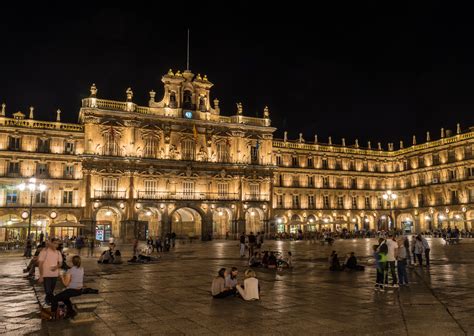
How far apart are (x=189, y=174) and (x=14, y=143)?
20558 millimetres

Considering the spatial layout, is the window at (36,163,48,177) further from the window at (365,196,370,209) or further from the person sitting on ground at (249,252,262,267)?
the window at (365,196,370,209)

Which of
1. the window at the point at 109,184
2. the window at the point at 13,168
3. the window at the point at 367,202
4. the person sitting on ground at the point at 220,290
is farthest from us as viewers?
the window at the point at 367,202

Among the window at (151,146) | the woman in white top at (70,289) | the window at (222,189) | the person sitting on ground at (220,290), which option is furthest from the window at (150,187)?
the woman in white top at (70,289)

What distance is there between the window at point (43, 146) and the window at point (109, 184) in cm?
780

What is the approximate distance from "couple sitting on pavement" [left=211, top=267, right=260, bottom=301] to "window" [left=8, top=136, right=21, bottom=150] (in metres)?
46.3

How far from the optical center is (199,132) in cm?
5922

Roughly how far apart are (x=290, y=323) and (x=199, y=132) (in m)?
50.2

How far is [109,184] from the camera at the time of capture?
53656 millimetres

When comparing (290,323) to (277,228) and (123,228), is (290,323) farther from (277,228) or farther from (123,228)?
(277,228)

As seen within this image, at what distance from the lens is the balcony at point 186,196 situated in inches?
2170

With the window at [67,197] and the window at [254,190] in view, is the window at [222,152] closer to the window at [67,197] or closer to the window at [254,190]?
the window at [254,190]

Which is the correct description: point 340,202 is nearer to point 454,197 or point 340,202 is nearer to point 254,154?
point 454,197

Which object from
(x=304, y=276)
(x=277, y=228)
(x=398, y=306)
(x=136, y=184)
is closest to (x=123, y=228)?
(x=136, y=184)

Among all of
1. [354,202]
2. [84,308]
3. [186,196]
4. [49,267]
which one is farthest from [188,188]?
[84,308]
